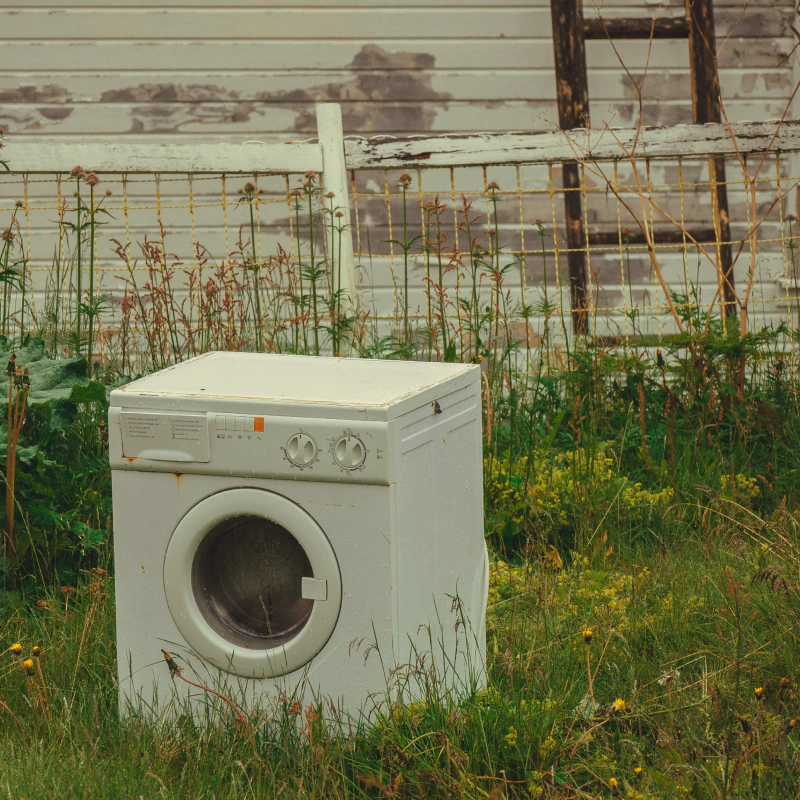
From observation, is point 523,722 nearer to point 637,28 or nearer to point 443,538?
point 443,538

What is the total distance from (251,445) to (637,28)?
17.4 feet

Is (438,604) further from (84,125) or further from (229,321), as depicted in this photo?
(84,125)

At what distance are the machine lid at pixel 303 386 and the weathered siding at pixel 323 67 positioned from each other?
465cm

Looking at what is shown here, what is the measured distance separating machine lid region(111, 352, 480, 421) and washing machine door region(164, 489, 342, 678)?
0.75 feet

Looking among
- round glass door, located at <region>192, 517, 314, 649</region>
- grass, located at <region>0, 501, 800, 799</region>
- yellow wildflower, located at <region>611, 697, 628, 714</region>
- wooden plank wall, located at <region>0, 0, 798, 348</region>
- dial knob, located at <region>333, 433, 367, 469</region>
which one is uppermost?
wooden plank wall, located at <region>0, 0, 798, 348</region>

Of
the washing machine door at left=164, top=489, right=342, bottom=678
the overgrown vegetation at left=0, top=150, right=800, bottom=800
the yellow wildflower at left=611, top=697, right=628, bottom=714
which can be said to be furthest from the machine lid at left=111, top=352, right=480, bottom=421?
the yellow wildflower at left=611, top=697, right=628, bottom=714

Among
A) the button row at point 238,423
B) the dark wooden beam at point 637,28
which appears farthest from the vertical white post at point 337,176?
the dark wooden beam at point 637,28

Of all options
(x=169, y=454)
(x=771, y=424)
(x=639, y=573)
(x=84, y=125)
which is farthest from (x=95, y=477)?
(x=84, y=125)

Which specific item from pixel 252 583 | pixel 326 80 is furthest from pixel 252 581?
pixel 326 80

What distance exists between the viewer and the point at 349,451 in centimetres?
235

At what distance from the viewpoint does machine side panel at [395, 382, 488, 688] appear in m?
2.41

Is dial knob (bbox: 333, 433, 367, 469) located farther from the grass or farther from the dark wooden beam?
the dark wooden beam

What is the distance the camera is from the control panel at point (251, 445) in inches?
92.2

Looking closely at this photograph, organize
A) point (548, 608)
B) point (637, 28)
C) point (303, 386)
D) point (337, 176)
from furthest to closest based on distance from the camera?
point (637, 28) < point (337, 176) < point (548, 608) < point (303, 386)
